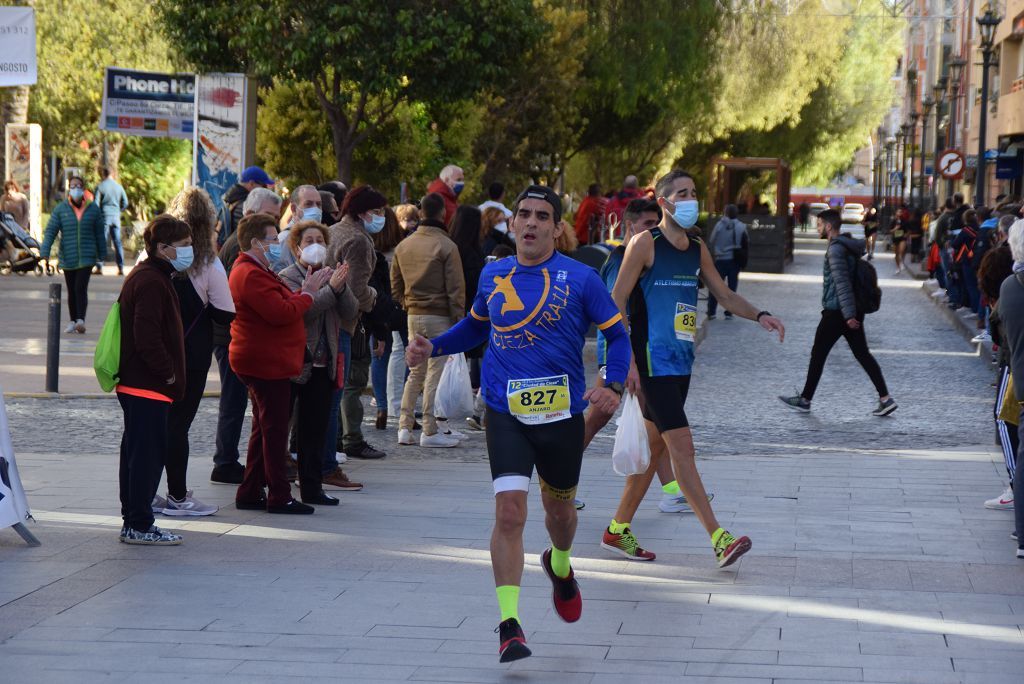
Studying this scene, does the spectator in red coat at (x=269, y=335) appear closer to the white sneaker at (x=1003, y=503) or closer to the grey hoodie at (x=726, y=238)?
the white sneaker at (x=1003, y=503)

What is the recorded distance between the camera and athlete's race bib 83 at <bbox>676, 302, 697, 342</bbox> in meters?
7.41

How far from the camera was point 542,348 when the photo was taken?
5.62m

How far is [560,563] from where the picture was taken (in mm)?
5777

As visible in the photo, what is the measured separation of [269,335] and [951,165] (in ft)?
88.0

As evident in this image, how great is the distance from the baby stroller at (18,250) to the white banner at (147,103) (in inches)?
376

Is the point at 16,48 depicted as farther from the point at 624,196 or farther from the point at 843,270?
the point at 624,196

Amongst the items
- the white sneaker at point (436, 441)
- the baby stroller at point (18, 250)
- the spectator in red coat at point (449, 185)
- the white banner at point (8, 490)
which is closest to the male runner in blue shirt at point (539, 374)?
the white banner at point (8, 490)

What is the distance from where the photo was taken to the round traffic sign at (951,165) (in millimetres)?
32406

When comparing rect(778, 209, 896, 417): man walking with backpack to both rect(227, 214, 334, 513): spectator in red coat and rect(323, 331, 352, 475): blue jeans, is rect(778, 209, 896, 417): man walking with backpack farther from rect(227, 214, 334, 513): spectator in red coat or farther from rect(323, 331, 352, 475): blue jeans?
rect(227, 214, 334, 513): spectator in red coat

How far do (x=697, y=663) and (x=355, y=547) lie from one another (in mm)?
2426

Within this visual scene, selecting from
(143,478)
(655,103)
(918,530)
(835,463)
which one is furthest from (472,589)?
(655,103)

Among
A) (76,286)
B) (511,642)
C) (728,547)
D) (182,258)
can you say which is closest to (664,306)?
(728,547)

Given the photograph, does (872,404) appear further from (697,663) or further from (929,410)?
(697,663)

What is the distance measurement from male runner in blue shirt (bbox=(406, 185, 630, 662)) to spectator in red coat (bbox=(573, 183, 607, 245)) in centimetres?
1756
